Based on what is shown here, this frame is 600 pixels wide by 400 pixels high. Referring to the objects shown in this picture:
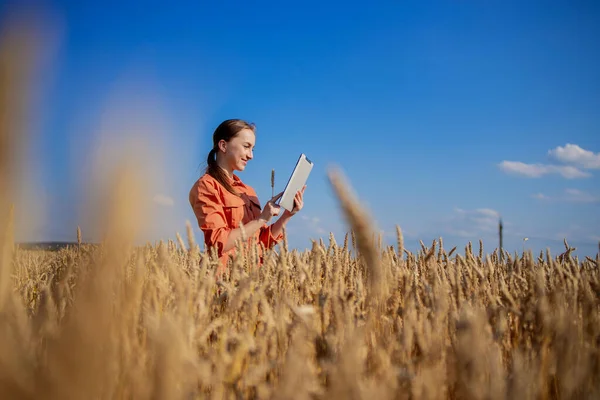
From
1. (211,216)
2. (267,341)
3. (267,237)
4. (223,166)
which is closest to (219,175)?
(223,166)

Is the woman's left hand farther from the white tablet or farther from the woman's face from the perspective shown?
the woman's face

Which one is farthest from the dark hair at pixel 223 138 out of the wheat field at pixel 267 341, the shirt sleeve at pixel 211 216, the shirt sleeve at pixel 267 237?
the wheat field at pixel 267 341

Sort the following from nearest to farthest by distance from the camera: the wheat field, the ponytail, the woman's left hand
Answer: the wheat field
the woman's left hand
the ponytail

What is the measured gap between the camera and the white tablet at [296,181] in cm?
331

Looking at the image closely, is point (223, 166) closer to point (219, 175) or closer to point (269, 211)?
point (219, 175)

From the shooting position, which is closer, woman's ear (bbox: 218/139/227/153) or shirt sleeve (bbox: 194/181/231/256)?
shirt sleeve (bbox: 194/181/231/256)

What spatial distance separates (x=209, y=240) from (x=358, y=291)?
6.27 ft

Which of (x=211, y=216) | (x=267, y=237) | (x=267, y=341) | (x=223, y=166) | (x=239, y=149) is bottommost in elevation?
(x=267, y=341)

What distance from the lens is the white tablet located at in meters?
3.31

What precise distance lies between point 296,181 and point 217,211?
673 mm

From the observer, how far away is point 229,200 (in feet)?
11.9

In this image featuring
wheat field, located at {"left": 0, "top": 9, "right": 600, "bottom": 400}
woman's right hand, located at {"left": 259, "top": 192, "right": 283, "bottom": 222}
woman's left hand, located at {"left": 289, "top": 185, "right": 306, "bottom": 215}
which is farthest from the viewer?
woman's left hand, located at {"left": 289, "top": 185, "right": 306, "bottom": 215}

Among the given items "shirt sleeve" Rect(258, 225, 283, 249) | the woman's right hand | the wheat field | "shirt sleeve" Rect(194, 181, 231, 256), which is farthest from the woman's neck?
the wheat field

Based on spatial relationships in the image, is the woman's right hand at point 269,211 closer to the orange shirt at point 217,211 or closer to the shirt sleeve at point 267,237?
the orange shirt at point 217,211
